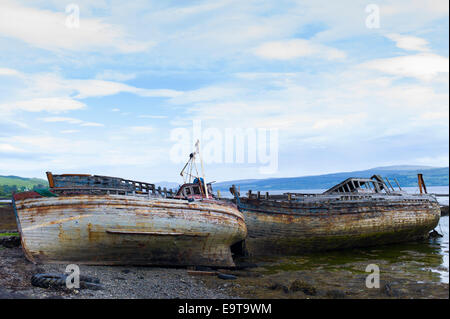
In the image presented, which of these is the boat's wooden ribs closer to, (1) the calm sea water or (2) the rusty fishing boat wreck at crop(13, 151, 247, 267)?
(2) the rusty fishing boat wreck at crop(13, 151, 247, 267)

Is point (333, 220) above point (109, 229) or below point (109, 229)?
below

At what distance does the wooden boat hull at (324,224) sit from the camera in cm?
2255

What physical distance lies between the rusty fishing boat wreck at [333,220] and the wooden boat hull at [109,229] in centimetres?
628

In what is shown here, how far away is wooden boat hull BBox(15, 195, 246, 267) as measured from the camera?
587 inches

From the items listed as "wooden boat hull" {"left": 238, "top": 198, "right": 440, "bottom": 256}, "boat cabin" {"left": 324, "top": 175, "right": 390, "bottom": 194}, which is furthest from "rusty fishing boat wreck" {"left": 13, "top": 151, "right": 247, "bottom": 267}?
"boat cabin" {"left": 324, "top": 175, "right": 390, "bottom": 194}

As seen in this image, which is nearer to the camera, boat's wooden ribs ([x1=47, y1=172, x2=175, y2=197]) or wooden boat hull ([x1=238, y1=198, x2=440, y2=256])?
boat's wooden ribs ([x1=47, y1=172, x2=175, y2=197])

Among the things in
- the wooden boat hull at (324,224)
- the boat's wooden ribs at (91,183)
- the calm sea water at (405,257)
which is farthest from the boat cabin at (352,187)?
the boat's wooden ribs at (91,183)

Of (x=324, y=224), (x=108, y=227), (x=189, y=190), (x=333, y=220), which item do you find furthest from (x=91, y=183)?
(x=333, y=220)

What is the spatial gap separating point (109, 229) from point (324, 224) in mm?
14740

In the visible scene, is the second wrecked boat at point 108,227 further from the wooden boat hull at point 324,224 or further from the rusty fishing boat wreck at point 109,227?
the wooden boat hull at point 324,224

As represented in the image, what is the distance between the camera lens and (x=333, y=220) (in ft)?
80.8

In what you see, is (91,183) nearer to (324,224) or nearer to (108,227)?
(108,227)

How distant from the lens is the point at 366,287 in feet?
48.7
